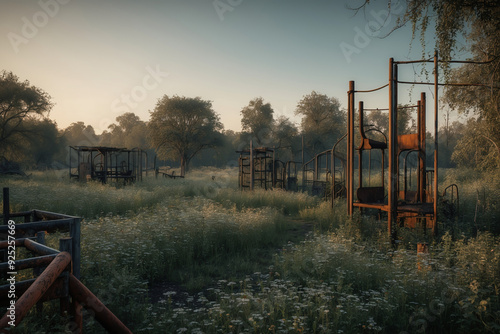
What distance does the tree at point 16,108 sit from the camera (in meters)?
29.1

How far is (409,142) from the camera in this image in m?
9.40

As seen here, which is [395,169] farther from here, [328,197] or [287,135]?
[287,135]

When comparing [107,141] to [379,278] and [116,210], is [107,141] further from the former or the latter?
[379,278]

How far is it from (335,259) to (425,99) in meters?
7.16

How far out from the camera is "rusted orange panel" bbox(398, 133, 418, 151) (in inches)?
364

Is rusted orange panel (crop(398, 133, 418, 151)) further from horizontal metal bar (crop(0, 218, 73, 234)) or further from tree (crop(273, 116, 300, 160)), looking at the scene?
tree (crop(273, 116, 300, 160))

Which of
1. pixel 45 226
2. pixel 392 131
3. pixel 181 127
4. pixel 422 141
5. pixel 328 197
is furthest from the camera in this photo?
pixel 181 127

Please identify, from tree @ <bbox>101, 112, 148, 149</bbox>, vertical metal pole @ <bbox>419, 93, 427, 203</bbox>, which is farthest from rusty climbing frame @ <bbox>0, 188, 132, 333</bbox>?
tree @ <bbox>101, 112, 148, 149</bbox>

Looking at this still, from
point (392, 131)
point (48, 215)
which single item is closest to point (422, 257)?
point (392, 131)

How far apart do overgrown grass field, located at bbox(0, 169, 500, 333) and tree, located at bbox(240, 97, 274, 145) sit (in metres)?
37.0

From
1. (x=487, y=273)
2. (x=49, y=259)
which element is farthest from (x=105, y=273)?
(x=487, y=273)

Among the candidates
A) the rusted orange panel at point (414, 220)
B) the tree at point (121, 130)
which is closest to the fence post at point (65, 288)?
the rusted orange panel at point (414, 220)

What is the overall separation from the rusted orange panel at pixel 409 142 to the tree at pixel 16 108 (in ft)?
111

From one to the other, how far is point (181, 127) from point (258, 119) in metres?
13.4
